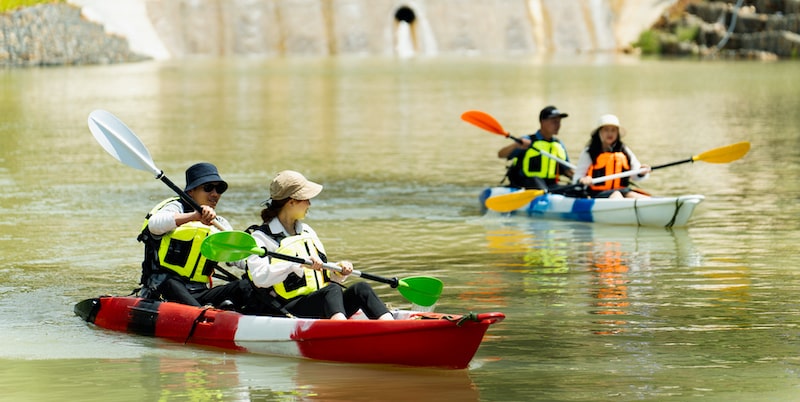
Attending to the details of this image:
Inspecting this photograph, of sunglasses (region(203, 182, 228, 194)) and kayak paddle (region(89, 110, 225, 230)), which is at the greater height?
kayak paddle (region(89, 110, 225, 230))

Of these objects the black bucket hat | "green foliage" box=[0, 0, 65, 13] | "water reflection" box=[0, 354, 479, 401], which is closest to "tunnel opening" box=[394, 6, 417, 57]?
"green foliage" box=[0, 0, 65, 13]

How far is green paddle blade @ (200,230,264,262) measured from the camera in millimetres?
9016

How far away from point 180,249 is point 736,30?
56.8m

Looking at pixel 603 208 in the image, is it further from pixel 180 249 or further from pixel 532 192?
pixel 180 249

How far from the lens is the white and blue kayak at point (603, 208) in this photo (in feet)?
50.3

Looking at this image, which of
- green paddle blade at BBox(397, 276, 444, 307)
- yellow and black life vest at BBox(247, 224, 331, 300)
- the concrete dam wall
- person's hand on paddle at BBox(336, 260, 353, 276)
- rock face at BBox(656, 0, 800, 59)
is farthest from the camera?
the concrete dam wall

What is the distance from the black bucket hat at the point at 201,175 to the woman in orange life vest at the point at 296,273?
1.80 ft

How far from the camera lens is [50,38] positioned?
178 feet

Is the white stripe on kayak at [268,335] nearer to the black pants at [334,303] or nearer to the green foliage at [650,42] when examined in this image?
the black pants at [334,303]

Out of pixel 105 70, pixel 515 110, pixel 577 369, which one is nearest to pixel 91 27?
pixel 105 70

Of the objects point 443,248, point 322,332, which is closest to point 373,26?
point 443,248

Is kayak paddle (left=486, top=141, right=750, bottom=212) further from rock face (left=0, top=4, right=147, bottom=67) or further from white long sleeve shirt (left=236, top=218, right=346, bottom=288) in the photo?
rock face (left=0, top=4, right=147, bottom=67)

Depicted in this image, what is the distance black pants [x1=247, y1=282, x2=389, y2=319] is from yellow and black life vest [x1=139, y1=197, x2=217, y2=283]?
29.0 inches

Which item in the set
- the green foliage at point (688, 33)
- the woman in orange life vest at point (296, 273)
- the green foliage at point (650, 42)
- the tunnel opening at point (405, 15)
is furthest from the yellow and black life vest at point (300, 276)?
the green foliage at point (650, 42)
